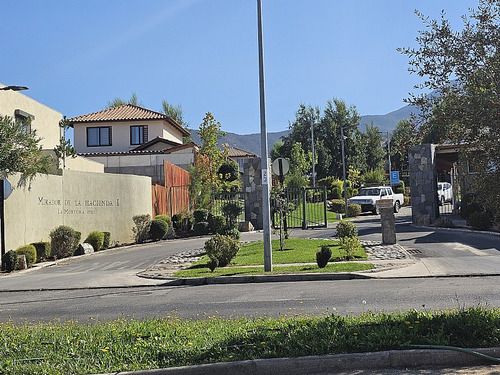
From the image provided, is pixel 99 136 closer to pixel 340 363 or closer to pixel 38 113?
pixel 38 113

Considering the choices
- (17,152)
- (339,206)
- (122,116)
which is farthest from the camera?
(122,116)

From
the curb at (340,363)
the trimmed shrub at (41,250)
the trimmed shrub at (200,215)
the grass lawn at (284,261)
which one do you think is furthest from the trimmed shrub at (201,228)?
the curb at (340,363)

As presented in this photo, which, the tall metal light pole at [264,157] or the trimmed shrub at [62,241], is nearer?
the tall metal light pole at [264,157]

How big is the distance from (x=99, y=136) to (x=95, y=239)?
96.0 ft

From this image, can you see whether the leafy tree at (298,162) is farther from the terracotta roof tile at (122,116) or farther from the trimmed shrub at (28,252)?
the trimmed shrub at (28,252)

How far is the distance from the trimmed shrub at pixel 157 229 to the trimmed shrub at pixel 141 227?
0.78ft

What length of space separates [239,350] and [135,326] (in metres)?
2.04

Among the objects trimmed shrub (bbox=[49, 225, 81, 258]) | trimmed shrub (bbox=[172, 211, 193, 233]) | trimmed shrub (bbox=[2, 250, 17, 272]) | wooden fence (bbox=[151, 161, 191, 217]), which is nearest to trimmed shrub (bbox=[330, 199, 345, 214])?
wooden fence (bbox=[151, 161, 191, 217])

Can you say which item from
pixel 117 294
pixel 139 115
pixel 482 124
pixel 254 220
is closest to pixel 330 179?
pixel 139 115

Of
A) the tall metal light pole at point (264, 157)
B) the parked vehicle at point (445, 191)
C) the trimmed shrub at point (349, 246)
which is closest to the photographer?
the tall metal light pole at point (264, 157)

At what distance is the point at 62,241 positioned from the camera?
22.8 m

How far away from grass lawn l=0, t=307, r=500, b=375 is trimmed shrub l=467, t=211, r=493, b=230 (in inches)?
747

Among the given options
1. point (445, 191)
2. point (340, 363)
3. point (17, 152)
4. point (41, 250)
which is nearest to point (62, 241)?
point (41, 250)

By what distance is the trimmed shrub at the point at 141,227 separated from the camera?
28875 millimetres
